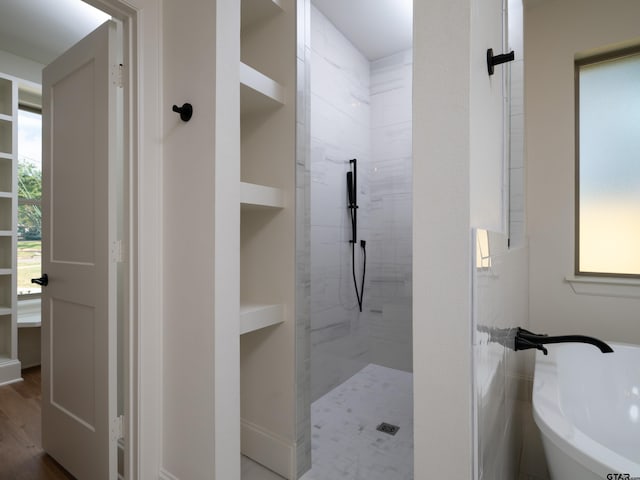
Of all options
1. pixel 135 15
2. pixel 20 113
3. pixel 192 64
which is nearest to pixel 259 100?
pixel 192 64

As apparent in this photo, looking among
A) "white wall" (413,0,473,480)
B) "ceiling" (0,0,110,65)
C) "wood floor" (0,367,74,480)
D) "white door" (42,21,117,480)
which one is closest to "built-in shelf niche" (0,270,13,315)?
"wood floor" (0,367,74,480)

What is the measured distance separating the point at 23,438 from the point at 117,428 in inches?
44.0

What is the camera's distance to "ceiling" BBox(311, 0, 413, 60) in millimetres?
2490

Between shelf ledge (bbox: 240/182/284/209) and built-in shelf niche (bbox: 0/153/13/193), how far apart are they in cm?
262

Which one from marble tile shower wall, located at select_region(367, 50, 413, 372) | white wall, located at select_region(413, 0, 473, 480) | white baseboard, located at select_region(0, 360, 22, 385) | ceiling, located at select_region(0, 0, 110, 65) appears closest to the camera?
white wall, located at select_region(413, 0, 473, 480)

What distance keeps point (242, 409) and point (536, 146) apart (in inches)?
96.5

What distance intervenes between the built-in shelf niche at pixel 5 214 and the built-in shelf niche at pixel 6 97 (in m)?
0.73

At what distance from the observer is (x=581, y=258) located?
7.25 ft

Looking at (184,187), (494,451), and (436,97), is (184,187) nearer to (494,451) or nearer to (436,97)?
(436,97)

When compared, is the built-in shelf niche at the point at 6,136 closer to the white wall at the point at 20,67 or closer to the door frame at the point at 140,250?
the white wall at the point at 20,67

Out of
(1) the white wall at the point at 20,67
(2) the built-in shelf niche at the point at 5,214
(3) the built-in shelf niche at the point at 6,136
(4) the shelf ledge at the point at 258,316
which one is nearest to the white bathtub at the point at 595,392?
(4) the shelf ledge at the point at 258,316

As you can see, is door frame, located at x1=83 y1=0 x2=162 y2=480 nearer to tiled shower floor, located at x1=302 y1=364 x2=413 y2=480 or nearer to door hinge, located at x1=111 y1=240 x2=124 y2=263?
door hinge, located at x1=111 y1=240 x2=124 y2=263

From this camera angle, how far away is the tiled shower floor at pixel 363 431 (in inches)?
68.7

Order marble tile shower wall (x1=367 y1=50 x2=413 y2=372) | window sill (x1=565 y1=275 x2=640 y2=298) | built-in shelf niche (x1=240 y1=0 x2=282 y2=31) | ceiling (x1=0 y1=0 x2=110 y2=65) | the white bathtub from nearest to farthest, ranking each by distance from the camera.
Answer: the white bathtub
built-in shelf niche (x1=240 y1=0 x2=282 y2=31)
window sill (x1=565 y1=275 x2=640 y2=298)
ceiling (x1=0 y1=0 x2=110 y2=65)
marble tile shower wall (x1=367 y1=50 x2=413 y2=372)
